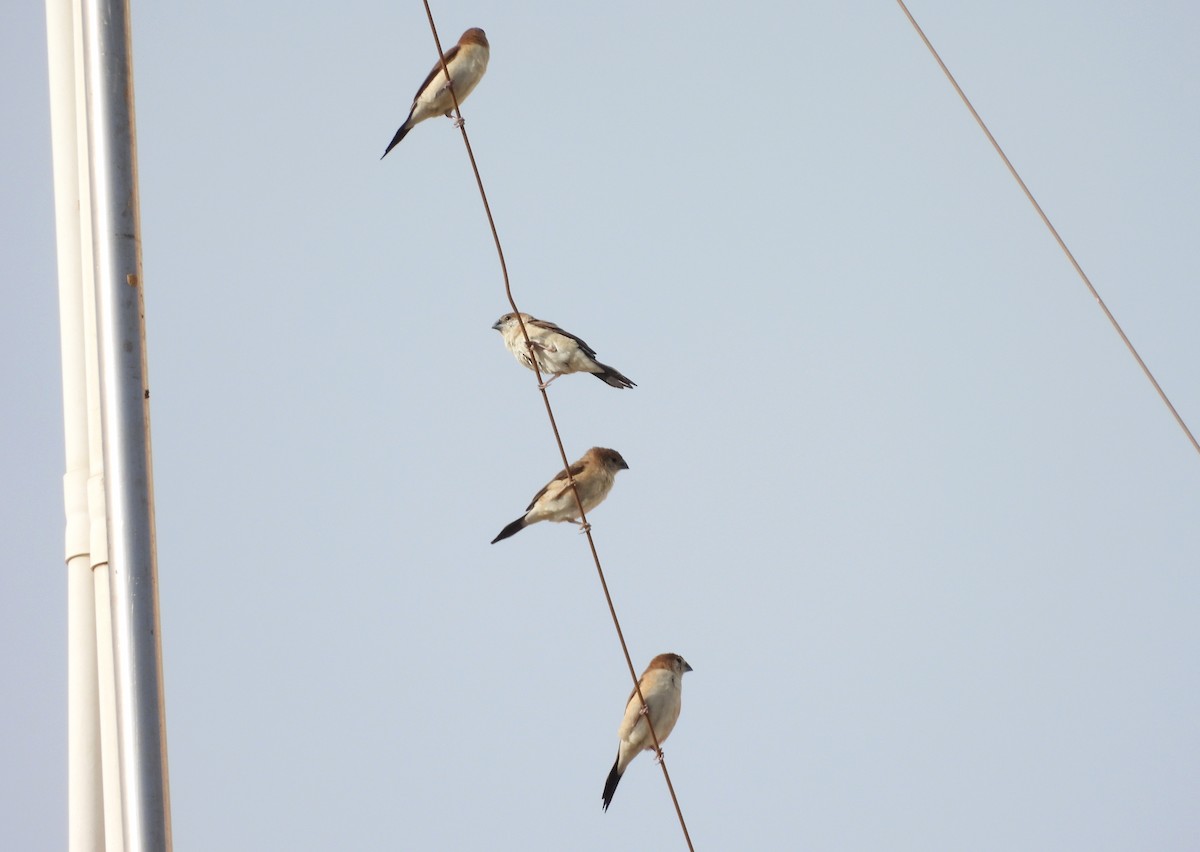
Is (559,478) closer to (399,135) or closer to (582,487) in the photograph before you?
(582,487)

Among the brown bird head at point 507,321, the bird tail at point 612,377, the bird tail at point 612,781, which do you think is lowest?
the bird tail at point 612,781

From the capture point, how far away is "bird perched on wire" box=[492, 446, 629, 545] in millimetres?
7906

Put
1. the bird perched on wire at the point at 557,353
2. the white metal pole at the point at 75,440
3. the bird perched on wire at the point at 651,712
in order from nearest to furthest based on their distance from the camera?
the white metal pole at the point at 75,440, the bird perched on wire at the point at 651,712, the bird perched on wire at the point at 557,353

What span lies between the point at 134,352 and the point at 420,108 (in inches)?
216

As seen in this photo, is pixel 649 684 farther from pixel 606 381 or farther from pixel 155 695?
pixel 155 695

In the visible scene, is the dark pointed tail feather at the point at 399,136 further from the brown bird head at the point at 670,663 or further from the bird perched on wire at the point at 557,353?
the brown bird head at the point at 670,663

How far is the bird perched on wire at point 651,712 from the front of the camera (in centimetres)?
775

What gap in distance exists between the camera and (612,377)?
832cm

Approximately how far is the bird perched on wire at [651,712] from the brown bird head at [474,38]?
3.97 meters

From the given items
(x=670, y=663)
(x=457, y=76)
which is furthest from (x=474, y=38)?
(x=670, y=663)

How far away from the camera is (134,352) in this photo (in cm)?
385

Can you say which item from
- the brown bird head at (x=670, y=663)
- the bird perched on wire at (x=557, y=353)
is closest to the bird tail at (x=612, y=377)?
the bird perched on wire at (x=557, y=353)

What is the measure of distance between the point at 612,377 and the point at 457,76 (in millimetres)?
2171

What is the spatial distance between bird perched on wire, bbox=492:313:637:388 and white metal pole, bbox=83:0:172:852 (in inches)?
163
